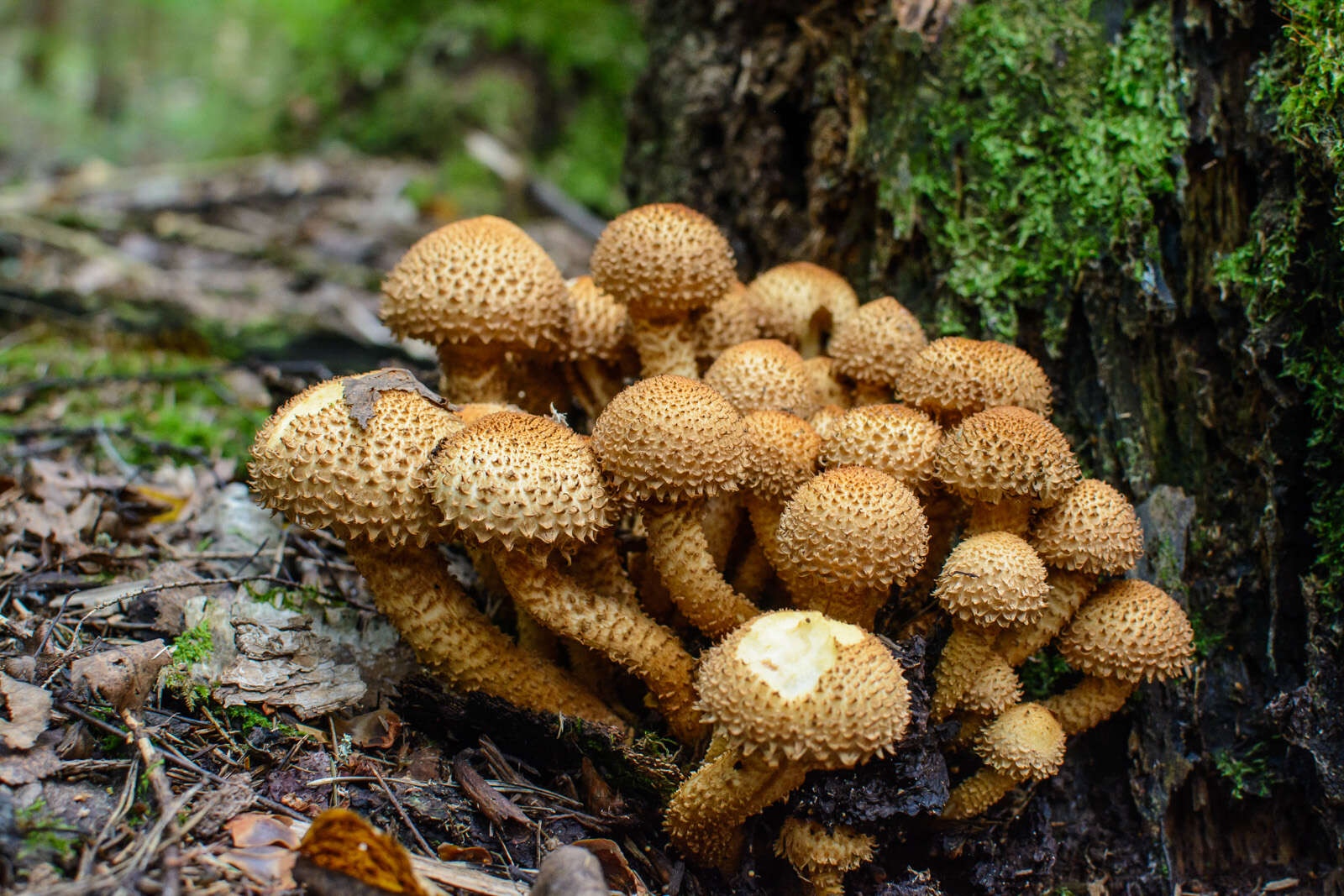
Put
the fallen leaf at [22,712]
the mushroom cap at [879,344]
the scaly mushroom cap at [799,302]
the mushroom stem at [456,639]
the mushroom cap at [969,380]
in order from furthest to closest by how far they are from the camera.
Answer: the scaly mushroom cap at [799,302], the mushroom cap at [879,344], the mushroom cap at [969,380], the mushroom stem at [456,639], the fallen leaf at [22,712]

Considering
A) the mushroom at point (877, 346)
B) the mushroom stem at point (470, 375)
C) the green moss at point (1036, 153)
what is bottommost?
the mushroom stem at point (470, 375)

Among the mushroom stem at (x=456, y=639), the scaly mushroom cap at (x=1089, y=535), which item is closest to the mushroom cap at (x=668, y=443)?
the mushroom stem at (x=456, y=639)

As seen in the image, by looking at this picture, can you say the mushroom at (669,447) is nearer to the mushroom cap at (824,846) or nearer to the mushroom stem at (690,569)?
the mushroom stem at (690,569)

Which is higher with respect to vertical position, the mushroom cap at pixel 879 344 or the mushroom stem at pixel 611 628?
the mushroom cap at pixel 879 344

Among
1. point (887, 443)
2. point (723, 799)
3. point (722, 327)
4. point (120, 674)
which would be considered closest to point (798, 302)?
point (722, 327)

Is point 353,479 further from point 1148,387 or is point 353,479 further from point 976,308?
point 1148,387

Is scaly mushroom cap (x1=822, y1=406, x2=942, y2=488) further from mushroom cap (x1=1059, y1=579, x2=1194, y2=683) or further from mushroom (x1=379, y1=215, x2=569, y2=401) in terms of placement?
mushroom (x1=379, y1=215, x2=569, y2=401)

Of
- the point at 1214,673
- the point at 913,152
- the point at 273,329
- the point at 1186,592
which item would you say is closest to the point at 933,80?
the point at 913,152
